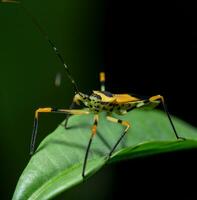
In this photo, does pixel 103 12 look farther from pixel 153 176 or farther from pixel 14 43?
pixel 153 176

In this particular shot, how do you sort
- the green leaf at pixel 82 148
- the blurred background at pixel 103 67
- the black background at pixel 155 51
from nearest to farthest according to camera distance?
the green leaf at pixel 82 148
the blurred background at pixel 103 67
the black background at pixel 155 51

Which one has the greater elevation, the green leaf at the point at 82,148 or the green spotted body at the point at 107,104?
the green spotted body at the point at 107,104

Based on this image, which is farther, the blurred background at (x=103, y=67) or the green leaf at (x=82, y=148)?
the blurred background at (x=103, y=67)

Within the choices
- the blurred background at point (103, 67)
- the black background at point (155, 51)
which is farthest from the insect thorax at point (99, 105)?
the black background at point (155, 51)

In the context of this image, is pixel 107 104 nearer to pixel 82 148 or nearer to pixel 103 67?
pixel 82 148

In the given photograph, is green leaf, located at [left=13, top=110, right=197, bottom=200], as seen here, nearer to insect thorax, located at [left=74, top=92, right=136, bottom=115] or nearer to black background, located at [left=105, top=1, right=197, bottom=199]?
insect thorax, located at [left=74, top=92, right=136, bottom=115]

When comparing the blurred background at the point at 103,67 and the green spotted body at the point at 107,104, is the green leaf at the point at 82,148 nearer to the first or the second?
the green spotted body at the point at 107,104

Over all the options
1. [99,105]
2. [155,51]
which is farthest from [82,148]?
[155,51]
